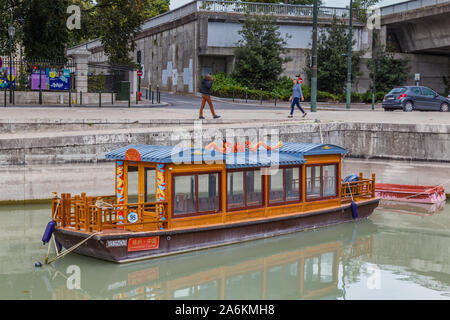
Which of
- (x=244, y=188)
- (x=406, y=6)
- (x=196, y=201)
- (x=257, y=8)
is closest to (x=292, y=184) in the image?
(x=244, y=188)

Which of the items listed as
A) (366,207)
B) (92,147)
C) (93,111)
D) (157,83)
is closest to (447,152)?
(366,207)

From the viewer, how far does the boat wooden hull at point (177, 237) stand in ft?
41.1

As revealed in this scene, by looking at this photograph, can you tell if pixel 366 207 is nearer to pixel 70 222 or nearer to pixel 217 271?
pixel 217 271

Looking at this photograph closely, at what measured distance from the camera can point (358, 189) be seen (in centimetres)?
1795

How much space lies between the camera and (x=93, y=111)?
1007 inches

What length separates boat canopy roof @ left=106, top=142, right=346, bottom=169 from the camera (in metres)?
13.4

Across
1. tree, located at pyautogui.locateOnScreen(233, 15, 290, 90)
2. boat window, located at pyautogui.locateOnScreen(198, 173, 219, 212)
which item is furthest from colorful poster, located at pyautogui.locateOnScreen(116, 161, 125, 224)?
tree, located at pyautogui.locateOnScreen(233, 15, 290, 90)

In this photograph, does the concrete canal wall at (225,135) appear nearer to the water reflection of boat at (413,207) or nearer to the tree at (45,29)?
the water reflection of boat at (413,207)

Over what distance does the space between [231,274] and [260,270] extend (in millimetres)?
681

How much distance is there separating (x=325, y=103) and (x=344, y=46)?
3831 mm

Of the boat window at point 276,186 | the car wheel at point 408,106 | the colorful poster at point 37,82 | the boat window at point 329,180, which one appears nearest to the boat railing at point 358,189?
the boat window at point 329,180

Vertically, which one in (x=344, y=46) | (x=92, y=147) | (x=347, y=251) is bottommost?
(x=347, y=251)

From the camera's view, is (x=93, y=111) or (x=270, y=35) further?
(x=270, y=35)

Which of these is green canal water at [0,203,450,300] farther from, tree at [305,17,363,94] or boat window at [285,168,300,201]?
tree at [305,17,363,94]
